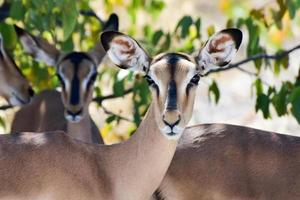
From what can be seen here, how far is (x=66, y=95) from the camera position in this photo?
9.28 metres

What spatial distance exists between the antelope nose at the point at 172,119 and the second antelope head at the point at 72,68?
2294mm

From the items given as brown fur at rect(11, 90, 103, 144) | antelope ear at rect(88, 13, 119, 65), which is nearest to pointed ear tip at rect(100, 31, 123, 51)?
brown fur at rect(11, 90, 103, 144)

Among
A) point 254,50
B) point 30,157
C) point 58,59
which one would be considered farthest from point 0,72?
point 30,157

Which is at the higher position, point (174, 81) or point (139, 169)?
point (174, 81)

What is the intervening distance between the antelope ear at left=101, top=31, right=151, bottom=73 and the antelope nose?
57cm

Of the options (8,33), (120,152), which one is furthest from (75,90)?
(120,152)

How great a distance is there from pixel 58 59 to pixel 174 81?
2.78 meters

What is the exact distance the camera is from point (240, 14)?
568 inches

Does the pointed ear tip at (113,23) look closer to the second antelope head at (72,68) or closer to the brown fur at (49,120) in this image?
the second antelope head at (72,68)

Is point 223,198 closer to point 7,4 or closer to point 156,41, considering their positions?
point 156,41

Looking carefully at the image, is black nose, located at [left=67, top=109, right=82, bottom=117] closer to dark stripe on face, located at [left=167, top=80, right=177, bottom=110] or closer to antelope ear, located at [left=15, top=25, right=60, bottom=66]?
antelope ear, located at [left=15, top=25, right=60, bottom=66]

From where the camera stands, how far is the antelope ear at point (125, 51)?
24.7 feet

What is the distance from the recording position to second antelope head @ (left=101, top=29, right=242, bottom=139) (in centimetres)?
702

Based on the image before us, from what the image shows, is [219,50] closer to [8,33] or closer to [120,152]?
[120,152]
